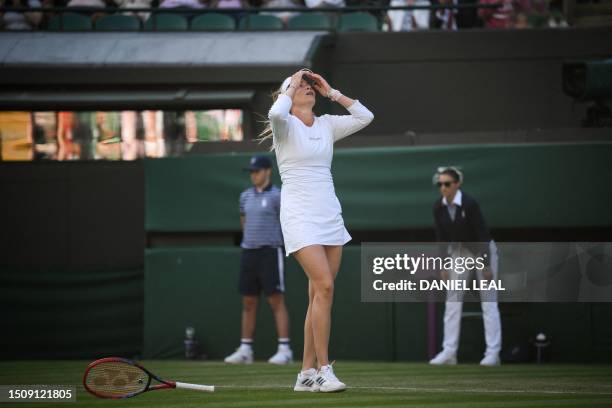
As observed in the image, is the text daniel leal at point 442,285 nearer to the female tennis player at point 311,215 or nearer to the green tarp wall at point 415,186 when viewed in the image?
the green tarp wall at point 415,186

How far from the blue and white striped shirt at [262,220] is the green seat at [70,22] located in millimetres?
6581

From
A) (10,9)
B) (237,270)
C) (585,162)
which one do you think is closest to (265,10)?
(10,9)

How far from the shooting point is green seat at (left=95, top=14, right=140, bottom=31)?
1753cm

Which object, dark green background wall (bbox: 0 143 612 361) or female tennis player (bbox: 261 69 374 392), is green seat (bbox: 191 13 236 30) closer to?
dark green background wall (bbox: 0 143 612 361)

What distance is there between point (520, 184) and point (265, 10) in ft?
19.0

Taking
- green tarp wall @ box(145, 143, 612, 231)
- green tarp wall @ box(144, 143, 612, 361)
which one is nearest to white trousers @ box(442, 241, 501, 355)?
green tarp wall @ box(144, 143, 612, 361)

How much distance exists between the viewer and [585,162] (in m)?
12.4

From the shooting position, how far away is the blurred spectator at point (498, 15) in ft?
55.5

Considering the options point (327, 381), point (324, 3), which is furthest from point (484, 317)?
point (324, 3)

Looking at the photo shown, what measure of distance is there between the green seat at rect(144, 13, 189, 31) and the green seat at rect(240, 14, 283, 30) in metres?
0.89

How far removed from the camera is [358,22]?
17.2m

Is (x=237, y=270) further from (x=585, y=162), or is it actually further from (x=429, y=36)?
(x=429, y=36)

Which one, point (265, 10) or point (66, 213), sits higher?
point (265, 10)

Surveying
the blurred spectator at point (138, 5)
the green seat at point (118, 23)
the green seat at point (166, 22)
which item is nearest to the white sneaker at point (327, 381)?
the green seat at point (166, 22)
